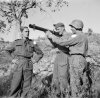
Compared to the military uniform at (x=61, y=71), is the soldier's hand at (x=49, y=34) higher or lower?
higher

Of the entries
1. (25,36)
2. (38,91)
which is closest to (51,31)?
(25,36)

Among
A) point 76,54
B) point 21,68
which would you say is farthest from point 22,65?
point 76,54

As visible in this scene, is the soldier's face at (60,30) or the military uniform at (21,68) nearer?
the military uniform at (21,68)

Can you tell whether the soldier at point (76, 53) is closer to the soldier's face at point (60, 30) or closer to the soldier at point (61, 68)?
the soldier at point (61, 68)

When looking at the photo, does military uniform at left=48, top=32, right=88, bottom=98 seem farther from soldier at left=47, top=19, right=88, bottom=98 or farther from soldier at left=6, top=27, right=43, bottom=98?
soldier at left=6, top=27, right=43, bottom=98

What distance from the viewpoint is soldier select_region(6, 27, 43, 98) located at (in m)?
7.19

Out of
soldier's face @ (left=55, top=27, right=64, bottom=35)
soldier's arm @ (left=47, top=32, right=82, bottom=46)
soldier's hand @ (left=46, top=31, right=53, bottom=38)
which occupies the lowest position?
soldier's arm @ (left=47, top=32, right=82, bottom=46)

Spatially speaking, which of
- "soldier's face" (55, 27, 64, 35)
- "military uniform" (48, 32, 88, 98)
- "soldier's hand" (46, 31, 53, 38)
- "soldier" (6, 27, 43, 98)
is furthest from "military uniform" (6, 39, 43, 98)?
→ "military uniform" (48, 32, 88, 98)

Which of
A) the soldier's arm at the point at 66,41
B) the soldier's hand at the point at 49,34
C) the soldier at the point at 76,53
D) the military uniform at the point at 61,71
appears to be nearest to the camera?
the soldier at the point at 76,53

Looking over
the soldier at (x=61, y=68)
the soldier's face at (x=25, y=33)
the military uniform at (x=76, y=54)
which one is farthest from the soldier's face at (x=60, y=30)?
the soldier's face at (x=25, y=33)

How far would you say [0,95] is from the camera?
8352 mm

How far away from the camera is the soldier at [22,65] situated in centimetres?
719

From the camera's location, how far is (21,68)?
7.27 m

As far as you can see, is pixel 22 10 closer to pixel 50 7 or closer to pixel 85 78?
pixel 50 7
